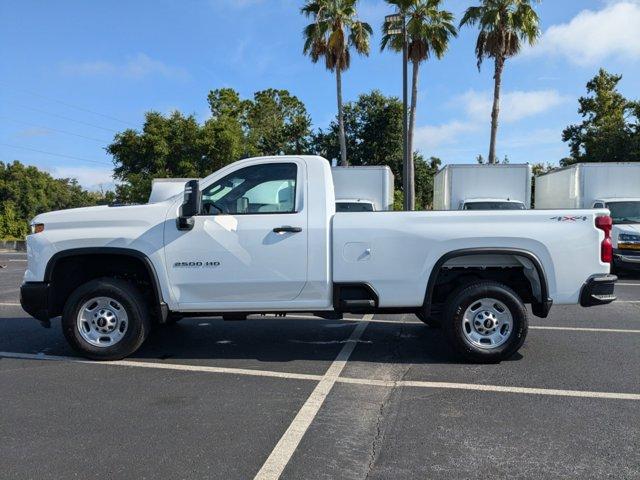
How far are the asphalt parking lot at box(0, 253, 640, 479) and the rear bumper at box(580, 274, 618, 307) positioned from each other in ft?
2.17

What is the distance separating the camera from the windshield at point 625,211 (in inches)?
543

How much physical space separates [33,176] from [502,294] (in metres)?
61.4

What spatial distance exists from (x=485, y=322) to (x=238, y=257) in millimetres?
2574

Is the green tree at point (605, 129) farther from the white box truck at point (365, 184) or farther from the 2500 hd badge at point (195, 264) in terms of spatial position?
the 2500 hd badge at point (195, 264)

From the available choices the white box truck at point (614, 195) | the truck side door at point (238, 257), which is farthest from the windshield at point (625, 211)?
the truck side door at point (238, 257)

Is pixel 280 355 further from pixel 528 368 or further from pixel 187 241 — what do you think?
pixel 528 368

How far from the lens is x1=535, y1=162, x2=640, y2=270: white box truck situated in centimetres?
1273

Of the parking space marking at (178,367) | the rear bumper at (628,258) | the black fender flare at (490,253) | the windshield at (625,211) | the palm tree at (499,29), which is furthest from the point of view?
the palm tree at (499,29)

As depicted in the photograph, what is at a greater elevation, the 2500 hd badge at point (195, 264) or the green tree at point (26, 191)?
the green tree at point (26, 191)

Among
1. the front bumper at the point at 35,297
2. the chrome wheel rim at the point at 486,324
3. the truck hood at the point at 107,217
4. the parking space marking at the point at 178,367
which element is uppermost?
the truck hood at the point at 107,217

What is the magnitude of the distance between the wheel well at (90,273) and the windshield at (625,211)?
39.4 ft

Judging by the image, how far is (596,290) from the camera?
5.53 metres

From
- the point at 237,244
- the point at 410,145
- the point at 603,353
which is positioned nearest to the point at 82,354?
the point at 237,244

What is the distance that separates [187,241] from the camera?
552 cm
